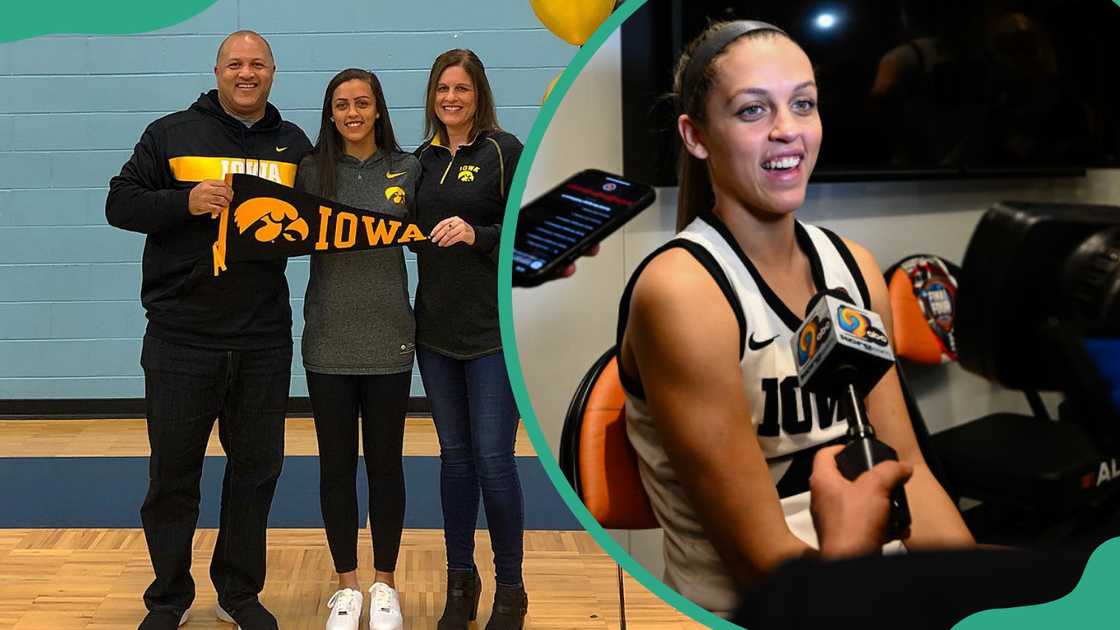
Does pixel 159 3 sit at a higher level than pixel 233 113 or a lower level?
higher

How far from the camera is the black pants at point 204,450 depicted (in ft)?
6.69

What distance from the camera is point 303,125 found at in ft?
12.8

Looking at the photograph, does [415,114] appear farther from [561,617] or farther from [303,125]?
[561,617]

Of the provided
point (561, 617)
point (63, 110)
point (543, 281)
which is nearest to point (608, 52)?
point (543, 281)

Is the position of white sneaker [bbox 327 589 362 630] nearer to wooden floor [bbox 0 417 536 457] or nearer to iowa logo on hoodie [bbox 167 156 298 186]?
iowa logo on hoodie [bbox 167 156 298 186]

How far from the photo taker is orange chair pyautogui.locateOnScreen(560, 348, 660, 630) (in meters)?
0.86

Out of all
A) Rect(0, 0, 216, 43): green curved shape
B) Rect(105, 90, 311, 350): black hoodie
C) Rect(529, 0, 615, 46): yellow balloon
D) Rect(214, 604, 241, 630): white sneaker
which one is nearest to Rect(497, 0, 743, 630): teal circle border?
Rect(529, 0, 615, 46): yellow balloon

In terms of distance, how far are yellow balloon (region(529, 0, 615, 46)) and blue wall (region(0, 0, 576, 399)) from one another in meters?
2.05

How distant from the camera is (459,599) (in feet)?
7.10

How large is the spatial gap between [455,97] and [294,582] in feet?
3.81

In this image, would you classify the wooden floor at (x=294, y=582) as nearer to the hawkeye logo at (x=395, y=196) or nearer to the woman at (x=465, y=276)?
the woman at (x=465, y=276)

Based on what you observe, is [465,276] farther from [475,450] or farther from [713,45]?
[713,45]

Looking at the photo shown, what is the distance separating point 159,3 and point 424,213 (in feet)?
8.76

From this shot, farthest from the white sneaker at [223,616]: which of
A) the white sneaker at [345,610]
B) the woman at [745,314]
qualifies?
the woman at [745,314]
